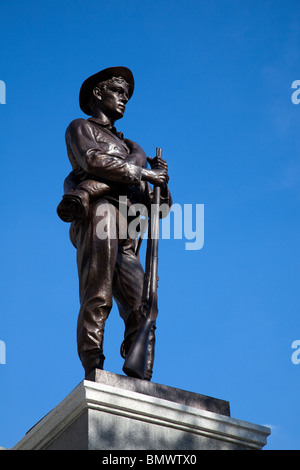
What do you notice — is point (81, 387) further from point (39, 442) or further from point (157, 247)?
point (157, 247)

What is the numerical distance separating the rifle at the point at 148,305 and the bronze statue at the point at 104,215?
0.33ft

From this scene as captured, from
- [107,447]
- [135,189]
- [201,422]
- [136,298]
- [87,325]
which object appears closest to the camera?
[107,447]

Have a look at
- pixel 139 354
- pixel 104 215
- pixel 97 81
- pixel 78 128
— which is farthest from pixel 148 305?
pixel 97 81

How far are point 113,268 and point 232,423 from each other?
1818 mm

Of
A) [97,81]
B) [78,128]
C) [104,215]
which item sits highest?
[97,81]

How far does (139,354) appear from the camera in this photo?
22.1ft

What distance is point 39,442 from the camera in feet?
20.8

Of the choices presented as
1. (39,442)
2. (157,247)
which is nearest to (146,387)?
(39,442)

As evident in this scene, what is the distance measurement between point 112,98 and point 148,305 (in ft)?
8.28

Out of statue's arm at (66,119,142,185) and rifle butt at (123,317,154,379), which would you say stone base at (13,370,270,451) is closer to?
rifle butt at (123,317,154,379)

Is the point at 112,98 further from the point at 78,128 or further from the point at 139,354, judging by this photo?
the point at 139,354

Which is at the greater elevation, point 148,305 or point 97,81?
point 97,81

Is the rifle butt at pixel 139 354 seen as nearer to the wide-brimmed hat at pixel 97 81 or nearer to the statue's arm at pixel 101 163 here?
the statue's arm at pixel 101 163

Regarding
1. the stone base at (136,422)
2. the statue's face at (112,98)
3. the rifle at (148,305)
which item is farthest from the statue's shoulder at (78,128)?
the stone base at (136,422)
